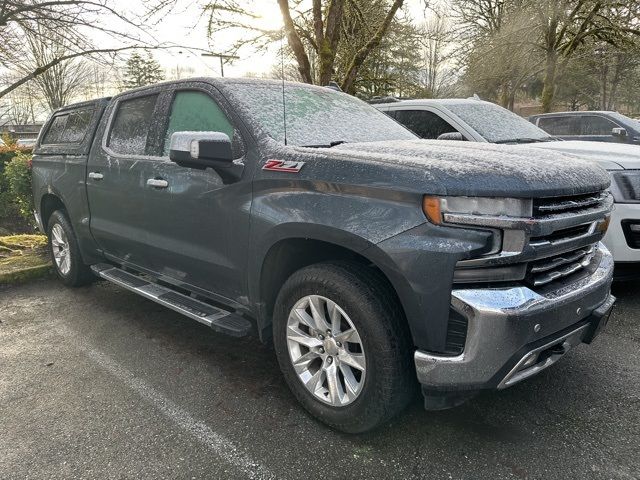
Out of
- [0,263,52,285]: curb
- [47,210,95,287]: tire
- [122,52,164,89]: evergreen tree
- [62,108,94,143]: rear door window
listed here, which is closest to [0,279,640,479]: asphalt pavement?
[47,210,95,287]: tire

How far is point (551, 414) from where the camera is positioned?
2615mm

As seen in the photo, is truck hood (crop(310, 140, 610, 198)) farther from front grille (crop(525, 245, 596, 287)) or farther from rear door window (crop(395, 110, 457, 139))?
rear door window (crop(395, 110, 457, 139))

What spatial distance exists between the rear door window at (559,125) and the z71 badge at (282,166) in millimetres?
9378

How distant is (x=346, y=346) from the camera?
2.39 m

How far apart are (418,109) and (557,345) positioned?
4.30m

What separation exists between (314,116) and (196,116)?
78 centimetres

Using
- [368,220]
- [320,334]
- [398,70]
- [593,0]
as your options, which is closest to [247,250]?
[320,334]

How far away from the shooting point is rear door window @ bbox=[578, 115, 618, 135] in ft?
31.0

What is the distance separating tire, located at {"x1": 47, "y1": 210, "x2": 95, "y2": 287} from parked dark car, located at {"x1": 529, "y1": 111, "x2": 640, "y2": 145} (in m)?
7.92

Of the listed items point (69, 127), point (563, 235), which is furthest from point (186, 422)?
point (69, 127)

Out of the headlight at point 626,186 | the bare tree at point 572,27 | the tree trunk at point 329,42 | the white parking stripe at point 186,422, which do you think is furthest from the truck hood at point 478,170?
the bare tree at point 572,27

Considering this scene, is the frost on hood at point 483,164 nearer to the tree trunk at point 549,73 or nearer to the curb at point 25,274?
the curb at point 25,274

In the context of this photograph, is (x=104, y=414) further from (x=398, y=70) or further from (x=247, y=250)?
(x=398, y=70)

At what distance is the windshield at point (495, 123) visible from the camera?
18.1ft
